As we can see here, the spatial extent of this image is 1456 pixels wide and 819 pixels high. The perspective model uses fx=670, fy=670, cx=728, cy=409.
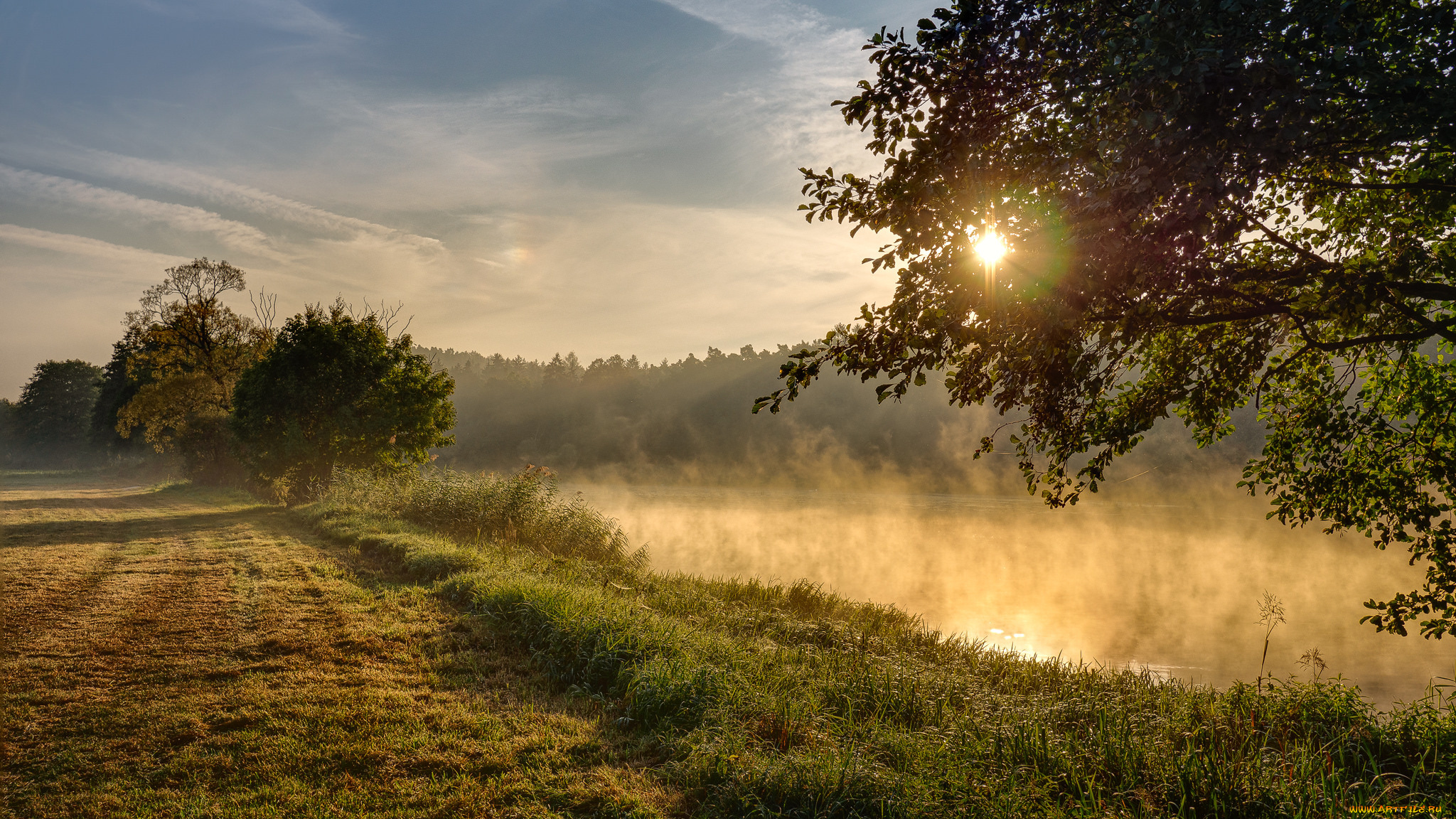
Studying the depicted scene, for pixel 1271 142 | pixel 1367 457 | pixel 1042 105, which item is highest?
pixel 1042 105

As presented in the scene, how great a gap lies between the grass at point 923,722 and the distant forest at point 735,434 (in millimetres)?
61187

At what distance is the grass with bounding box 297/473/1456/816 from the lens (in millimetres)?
4242

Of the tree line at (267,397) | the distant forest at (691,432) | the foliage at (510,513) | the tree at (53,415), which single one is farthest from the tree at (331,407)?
the tree at (53,415)

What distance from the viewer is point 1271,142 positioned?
11.0ft

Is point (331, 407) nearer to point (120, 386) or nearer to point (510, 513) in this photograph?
point (510, 513)

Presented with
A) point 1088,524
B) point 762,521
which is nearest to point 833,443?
point 1088,524

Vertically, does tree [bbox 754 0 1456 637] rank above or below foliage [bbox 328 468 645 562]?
above

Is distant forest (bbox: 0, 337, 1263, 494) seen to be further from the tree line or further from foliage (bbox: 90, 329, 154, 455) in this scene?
the tree line

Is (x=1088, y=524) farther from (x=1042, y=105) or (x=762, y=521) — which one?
(x=1042, y=105)

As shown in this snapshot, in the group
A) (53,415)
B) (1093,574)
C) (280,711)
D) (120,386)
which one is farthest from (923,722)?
(53,415)

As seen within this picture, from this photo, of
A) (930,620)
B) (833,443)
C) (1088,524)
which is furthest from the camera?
(833,443)

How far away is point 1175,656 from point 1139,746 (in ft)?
36.1

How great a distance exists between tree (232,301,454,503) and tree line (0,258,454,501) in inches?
1.4

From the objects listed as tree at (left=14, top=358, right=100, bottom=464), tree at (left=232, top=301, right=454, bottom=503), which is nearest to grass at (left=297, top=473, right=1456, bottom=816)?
tree at (left=232, top=301, right=454, bottom=503)
